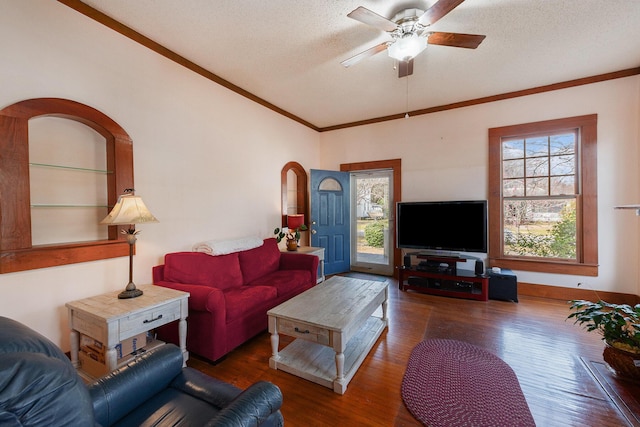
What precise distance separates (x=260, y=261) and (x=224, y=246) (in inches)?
20.7

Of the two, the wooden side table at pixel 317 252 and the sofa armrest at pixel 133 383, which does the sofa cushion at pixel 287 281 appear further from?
the sofa armrest at pixel 133 383

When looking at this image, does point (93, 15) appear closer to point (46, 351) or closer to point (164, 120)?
point (164, 120)

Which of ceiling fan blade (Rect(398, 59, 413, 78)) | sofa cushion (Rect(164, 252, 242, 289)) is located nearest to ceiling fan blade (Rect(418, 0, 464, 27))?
ceiling fan blade (Rect(398, 59, 413, 78))

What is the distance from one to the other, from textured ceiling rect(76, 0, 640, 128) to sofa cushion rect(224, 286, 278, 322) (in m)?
2.48

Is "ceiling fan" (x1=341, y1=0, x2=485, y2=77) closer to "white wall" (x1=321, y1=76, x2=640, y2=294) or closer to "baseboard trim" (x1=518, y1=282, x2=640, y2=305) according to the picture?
"white wall" (x1=321, y1=76, x2=640, y2=294)

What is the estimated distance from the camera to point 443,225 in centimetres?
381

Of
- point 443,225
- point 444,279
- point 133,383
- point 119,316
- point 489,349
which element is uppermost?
point 443,225

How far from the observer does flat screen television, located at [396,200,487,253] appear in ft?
11.7

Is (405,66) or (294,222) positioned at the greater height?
(405,66)

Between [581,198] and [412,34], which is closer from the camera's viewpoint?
[412,34]

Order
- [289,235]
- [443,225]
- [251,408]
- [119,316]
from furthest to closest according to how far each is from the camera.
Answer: [289,235]
[443,225]
[119,316]
[251,408]

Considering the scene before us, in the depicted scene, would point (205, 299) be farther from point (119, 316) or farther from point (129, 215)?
point (129, 215)

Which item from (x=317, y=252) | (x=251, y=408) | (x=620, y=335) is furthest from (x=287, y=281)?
(x=620, y=335)

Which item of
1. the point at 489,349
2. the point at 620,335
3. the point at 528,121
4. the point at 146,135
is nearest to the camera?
the point at 620,335
